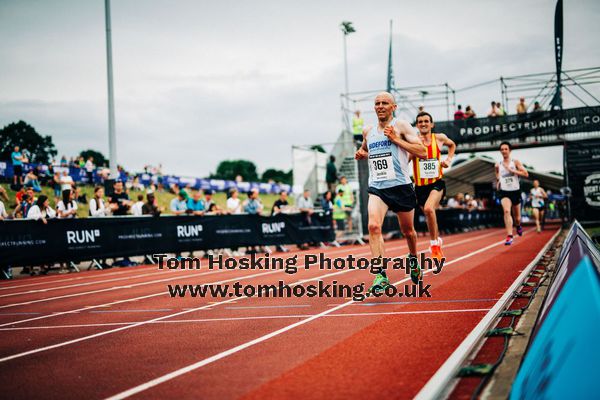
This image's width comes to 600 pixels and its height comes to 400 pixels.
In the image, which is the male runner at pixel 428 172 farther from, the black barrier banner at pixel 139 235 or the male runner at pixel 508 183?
the black barrier banner at pixel 139 235

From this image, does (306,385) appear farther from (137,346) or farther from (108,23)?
(108,23)

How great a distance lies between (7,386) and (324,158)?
829 inches

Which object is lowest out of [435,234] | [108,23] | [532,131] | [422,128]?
[435,234]

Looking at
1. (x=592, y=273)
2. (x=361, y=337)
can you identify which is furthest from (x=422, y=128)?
(x=592, y=273)

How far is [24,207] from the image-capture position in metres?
14.4

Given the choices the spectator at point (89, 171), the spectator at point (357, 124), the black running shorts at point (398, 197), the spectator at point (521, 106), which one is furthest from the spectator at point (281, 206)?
the spectator at point (89, 171)

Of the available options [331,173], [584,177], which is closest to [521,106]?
[584,177]

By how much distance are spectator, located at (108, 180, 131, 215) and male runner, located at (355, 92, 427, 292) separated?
34.5 feet

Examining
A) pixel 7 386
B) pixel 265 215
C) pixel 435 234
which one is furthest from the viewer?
pixel 265 215

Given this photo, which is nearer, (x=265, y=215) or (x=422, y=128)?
(x=422, y=128)

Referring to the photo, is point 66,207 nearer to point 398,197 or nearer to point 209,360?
point 398,197

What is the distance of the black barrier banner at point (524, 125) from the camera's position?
2356cm

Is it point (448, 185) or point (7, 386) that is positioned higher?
point (448, 185)

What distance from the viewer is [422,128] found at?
9648 mm
